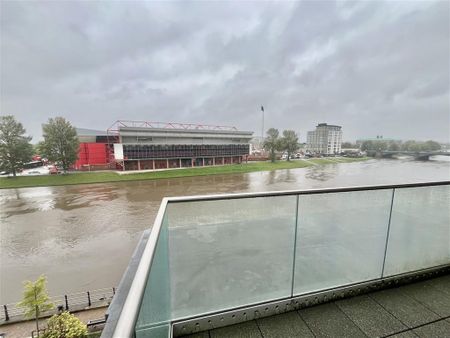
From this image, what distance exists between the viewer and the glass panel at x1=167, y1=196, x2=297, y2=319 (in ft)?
5.65

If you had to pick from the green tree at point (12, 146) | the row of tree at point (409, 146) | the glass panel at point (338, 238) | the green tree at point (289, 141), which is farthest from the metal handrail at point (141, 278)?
the row of tree at point (409, 146)

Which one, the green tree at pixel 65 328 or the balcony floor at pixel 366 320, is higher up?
the balcony floor at pixel 366 320

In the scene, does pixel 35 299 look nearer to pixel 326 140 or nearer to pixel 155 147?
pixel 155 147

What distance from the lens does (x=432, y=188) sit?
7.32 feet

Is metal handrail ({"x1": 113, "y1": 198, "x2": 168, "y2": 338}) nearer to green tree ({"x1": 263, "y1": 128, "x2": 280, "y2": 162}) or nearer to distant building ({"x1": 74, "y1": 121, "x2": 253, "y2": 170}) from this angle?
distant building ({"x1": 74, "y1": 121, "x2": 253, "y2": 170})

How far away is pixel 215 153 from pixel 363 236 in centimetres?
4083

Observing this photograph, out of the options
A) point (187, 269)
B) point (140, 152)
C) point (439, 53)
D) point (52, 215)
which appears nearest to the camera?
point (187, 269)

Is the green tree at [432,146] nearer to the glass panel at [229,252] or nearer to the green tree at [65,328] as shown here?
the glass panel at [229,252]

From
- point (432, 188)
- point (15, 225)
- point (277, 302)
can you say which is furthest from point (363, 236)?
point (15, 225)

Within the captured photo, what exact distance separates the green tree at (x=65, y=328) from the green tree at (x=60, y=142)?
3038 cm

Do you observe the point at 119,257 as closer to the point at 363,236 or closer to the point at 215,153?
the point at 363,236

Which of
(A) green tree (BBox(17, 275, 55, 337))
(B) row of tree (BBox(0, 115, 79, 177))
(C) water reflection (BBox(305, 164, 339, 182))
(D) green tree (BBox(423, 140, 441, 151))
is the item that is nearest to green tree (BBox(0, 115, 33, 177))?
(B) row of tree (BBox(0, 115, 79, 177))

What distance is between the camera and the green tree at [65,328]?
4865mm

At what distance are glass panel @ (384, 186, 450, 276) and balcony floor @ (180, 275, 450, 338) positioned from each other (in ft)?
0.95
